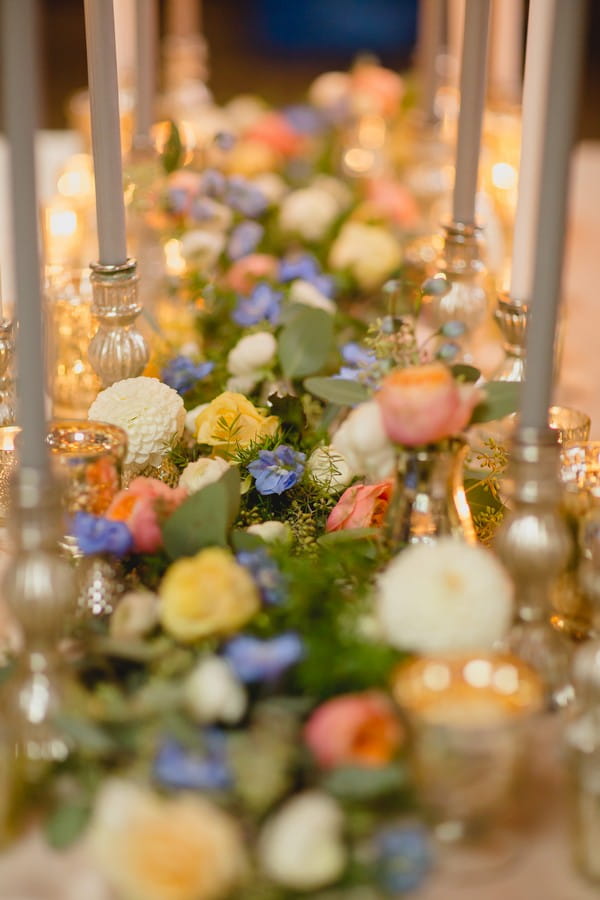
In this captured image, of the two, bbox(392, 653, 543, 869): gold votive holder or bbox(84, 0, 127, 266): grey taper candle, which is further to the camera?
bbox(84, 0, 127, 266): grey taper candle

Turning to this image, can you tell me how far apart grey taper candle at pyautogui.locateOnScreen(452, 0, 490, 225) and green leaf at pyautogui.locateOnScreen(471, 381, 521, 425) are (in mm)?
314

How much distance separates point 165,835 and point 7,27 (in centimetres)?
38

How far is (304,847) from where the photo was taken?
546 mm

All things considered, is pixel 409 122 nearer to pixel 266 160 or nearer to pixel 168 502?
pixel 266 160

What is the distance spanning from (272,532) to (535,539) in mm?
186

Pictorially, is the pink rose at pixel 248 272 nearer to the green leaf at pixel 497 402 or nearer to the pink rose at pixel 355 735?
the green leaf at pixel 497 402

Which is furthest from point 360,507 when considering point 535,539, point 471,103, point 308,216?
point 308,216

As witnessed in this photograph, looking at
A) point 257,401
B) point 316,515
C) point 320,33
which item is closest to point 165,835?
point 316,515

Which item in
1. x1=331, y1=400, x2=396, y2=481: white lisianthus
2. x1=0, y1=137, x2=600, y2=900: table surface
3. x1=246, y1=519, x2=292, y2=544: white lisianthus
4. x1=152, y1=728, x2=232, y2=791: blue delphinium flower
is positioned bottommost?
x1=0, y1=137, x2=600, y2=900: table surface

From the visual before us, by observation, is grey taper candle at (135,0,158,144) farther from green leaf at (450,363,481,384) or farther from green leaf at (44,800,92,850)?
green leaf at (44,800,92,850)

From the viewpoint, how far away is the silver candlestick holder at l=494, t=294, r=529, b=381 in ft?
3.19

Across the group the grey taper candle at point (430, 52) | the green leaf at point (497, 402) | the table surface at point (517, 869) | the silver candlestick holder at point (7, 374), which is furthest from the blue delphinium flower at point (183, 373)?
the grey taper candle at point (430, 52)

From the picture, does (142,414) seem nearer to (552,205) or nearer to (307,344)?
(307,344)

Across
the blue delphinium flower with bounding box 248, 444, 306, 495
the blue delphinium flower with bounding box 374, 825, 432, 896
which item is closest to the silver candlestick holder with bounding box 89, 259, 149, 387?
the blue delphinium flower with bounding box 248, 444, 306, 495
